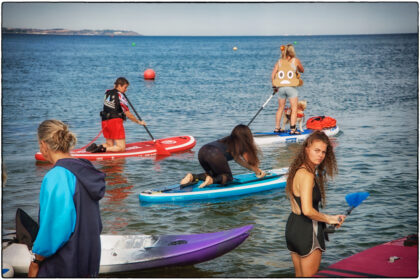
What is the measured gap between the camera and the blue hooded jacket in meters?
3.43

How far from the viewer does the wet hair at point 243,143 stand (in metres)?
6.77

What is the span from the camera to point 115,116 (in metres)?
10.2

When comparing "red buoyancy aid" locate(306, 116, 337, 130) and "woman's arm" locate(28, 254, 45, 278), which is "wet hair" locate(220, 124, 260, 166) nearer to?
"woman's arm" locate(28, 254, 45, 278)

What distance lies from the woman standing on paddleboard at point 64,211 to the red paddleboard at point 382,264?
1774 mm

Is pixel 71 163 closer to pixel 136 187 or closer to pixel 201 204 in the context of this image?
pixel 201 204

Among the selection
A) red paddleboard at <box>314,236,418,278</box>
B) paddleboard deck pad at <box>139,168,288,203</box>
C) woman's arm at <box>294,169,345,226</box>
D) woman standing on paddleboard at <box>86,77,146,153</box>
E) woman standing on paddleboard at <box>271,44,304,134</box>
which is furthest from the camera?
woman standing on paddleboard at <box>271,44,304,134</box>

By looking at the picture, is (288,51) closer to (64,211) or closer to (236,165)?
(236,165)

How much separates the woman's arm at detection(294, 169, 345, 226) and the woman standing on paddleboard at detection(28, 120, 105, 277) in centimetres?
142

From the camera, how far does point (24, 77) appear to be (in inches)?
1318

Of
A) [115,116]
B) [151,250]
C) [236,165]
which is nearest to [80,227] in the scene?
[151,250]

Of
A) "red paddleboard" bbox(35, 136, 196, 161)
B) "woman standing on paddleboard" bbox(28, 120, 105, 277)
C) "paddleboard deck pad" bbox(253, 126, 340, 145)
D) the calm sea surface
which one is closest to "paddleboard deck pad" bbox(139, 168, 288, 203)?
the calm sea surface

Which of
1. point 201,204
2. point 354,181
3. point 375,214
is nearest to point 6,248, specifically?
point 201,204

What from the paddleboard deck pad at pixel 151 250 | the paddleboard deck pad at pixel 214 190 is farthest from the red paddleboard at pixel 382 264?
the paddleboard deck pad at pixel 214 190

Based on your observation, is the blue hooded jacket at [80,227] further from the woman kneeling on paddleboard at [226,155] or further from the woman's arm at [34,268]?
the woman kneeling on paddleboard at [226,155]
